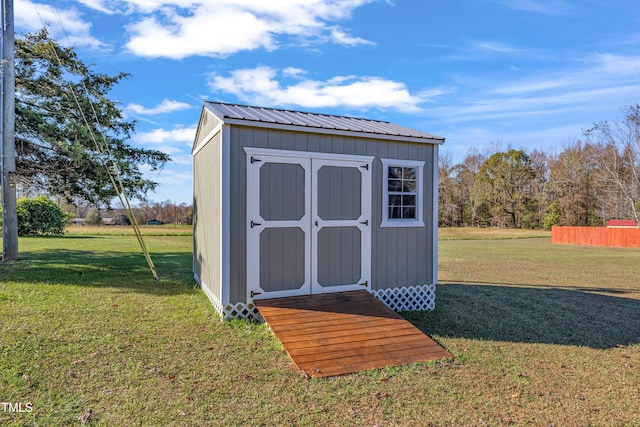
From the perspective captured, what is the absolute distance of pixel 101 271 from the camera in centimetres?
931

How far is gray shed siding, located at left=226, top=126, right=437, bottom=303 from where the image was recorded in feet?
17.5

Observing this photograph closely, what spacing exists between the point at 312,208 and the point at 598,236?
939 inches

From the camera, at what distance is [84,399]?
3.20 m

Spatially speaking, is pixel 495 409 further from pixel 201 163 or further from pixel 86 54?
pixel 86 54

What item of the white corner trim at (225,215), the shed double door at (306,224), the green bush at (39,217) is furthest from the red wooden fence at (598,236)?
the green bush at (39,217)

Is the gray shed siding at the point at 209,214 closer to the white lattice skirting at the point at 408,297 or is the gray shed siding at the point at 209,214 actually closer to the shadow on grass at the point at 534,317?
the white lattice skirting at the point at 408,297

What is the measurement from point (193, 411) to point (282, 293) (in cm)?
263

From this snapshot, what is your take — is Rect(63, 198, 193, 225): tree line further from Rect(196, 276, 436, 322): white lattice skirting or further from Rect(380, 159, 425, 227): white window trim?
Rect(380, 159, 425, 227): white window trim

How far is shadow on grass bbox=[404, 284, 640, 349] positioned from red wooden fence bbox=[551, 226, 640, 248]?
17.4 m

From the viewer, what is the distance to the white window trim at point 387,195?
622 centimetres

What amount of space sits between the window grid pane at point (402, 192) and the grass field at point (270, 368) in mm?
1693

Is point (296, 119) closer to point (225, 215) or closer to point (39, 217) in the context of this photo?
point (225, 215)

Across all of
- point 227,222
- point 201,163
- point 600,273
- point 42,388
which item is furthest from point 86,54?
point 600,273

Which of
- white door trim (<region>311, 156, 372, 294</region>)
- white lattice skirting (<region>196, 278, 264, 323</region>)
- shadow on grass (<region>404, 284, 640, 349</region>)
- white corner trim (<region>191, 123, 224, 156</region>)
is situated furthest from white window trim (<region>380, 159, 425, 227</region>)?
white corner trim (<region>191, 123, 224, 156</region>)
